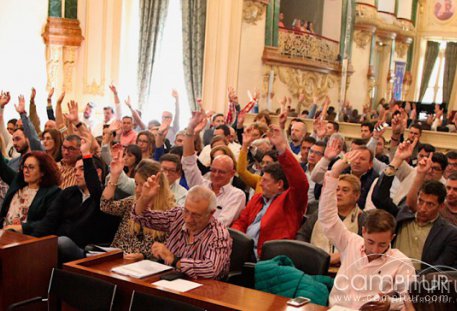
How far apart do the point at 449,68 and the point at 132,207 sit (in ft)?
58.4

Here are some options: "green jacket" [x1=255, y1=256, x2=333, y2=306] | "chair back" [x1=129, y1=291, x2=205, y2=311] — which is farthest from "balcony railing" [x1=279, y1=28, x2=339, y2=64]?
"chair back" [x1=129, y1=291, x2=205, y2=311]

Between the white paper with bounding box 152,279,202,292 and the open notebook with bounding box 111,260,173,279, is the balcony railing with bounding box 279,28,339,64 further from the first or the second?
the white paper with bounding box 152,279,202,292

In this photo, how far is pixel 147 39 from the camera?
10.2m

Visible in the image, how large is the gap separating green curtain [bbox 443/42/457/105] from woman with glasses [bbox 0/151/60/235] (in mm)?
17440

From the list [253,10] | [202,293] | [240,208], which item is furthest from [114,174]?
[253,10]

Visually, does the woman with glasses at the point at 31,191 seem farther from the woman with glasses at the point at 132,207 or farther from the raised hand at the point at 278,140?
the raised hand at the point at 278,140

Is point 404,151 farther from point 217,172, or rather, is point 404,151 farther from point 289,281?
point 289,281

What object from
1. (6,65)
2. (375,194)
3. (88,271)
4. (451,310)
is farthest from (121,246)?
(6,65)

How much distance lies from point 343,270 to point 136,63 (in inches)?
309

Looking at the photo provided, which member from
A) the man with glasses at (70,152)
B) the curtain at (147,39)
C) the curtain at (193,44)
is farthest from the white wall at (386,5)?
the man with glasses at (70,152)

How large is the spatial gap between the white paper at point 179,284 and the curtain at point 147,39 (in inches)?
299

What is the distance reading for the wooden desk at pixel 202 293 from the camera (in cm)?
257

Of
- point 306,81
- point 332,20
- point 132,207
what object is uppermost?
point 332,20

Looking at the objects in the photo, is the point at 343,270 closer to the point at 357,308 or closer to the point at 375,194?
the point at 357,308
